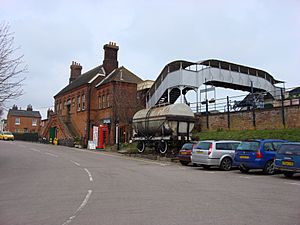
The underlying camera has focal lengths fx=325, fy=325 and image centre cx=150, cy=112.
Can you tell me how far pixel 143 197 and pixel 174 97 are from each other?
27677 millimetres

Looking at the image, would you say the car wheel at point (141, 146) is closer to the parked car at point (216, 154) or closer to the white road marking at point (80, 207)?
the parked car at point (216, 154)

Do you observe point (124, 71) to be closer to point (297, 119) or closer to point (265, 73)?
point (265, 73)

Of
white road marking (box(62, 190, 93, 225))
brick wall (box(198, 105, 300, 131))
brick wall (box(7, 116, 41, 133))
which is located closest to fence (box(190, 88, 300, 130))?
brick wall (box(198, 105, 300, 131))

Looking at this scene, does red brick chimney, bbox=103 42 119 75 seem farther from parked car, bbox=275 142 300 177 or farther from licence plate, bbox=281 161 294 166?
licence plate, bbox=281 161 294 166

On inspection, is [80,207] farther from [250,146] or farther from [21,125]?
[21,125]

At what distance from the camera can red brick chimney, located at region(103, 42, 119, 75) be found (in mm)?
46125

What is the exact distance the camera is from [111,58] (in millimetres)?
46844

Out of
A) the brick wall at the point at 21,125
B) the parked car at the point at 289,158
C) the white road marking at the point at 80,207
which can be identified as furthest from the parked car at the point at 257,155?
the brick wall at the point at 21,125

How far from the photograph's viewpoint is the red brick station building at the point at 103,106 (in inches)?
1506

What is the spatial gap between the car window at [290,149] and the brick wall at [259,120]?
907cm

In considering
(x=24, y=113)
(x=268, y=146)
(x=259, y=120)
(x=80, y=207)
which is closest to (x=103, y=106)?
(x=259, y=120)

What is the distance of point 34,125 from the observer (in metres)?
90.2

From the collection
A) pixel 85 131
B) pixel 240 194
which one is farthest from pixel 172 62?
pixel 240 194

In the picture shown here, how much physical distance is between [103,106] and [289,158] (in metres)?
32.0
